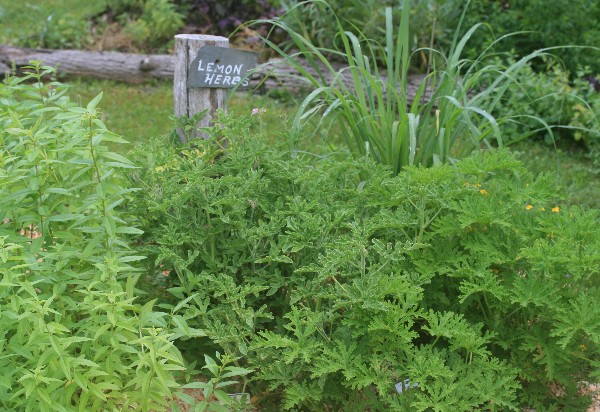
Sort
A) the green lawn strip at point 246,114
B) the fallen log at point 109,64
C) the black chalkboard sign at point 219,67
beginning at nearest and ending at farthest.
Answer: the black chalkboard sign at point 219,67 → the green lawn strip at point 246,114 → the fallen log at point 109,64

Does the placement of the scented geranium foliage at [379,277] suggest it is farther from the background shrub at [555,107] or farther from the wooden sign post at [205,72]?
the background shrub at [555,107]

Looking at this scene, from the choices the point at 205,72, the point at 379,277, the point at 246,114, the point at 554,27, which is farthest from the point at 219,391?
the point at 554,27

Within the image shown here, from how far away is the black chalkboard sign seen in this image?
13.9 ft

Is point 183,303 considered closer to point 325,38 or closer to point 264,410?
point 264,410

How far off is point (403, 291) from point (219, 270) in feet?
2.91

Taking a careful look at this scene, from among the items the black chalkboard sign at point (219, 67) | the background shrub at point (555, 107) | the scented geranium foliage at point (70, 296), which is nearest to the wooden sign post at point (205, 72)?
the black chalkboard sign at point (219, 67)

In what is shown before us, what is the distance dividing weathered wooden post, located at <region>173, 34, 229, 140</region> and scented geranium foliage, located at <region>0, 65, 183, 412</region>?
0.95 m

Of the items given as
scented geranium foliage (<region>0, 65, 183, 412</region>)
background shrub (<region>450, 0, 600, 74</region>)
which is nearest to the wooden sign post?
scented geranium foliage (<region>0, 65, 183, 412</region>)

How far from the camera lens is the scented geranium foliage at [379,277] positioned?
10.0 feet

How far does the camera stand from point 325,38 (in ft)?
28.3

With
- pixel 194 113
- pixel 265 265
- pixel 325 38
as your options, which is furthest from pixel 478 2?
pixel 265 265

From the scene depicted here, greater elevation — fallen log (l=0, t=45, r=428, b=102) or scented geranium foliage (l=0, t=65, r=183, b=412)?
scented geranium foliage (l=0, t=65, r=183, b=412)

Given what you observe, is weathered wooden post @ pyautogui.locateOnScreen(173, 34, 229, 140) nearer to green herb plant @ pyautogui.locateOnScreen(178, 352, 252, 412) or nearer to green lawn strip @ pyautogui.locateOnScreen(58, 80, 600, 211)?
green lawn strip @ pyautogui.locateOnScreen(58, 80, 600, 211)

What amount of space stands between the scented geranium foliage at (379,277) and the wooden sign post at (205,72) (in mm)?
547
